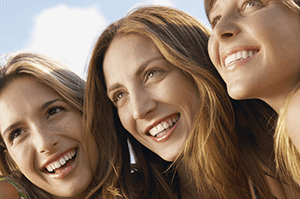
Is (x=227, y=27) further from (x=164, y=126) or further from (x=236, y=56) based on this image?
(x=164, y=126)

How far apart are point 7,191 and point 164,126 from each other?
1.59m

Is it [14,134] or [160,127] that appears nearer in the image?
[160,127]

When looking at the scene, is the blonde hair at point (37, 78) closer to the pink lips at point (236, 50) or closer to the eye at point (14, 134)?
the eye at point (14, 134)

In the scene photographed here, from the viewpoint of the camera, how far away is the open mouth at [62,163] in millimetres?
3090

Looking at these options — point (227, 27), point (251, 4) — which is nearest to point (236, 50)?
point (227, 27)

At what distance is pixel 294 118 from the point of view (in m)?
1.76

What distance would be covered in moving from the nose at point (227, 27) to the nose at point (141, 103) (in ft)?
2.64

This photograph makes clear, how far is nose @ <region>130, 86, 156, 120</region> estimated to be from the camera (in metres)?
2.71

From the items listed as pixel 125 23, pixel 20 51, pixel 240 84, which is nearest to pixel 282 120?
pixel 240 84

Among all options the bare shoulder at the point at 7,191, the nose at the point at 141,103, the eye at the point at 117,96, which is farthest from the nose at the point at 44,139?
the nose at the point at 141,103

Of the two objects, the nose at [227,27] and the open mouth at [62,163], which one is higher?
the nose at [227,27]

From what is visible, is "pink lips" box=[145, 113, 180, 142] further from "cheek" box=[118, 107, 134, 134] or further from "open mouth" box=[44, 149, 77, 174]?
"open mouth" box=[44, 149, 77, 174]

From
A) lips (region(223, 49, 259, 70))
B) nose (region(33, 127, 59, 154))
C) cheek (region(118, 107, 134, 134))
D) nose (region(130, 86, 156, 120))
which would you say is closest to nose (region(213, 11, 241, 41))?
lips (region(223, 49, 259, 70))

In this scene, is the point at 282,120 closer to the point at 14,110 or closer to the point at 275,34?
the point at 275,34
